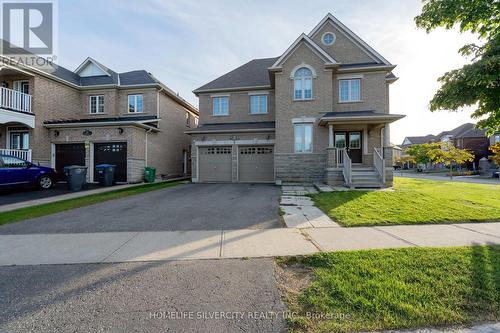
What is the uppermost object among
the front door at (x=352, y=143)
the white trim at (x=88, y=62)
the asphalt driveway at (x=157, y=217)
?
the white trim at (x=88, y=62)

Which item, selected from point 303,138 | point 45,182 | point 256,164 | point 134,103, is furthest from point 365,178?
point 134,103

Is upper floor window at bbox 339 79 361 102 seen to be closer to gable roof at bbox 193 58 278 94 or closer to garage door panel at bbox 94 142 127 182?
gable roof at bbox 193 58 278 94

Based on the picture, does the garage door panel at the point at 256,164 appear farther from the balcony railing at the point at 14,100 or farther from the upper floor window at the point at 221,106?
the balcony railing at the point at 14,100

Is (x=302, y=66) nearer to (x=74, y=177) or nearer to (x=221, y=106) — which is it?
(x=221, y=106)

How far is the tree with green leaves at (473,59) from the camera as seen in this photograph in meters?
5.66

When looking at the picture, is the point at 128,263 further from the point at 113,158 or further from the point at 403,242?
the point at 113,158

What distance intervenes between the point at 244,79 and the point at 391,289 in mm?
18179

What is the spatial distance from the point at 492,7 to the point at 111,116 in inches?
863

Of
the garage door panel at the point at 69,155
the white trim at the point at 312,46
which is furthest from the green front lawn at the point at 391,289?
the garage door panel at the point at 69,155

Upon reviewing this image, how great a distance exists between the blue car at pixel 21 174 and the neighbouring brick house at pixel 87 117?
11.2 feet

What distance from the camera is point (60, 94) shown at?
16984 millimetres

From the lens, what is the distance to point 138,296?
9.16 ft

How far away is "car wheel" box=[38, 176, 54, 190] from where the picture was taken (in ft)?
39.2

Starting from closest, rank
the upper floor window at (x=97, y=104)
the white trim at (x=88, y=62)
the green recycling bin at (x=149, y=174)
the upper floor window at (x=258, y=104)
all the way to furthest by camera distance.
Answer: the green recycling bin at (x=149, y=174) < the upper floor window at (x=258, y=104) < the upper floor window at (x=97, y=104) < the white trim at (x=88, y=62)
